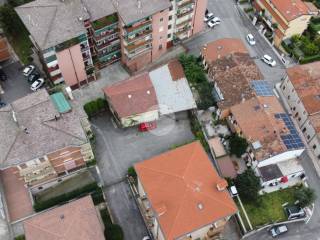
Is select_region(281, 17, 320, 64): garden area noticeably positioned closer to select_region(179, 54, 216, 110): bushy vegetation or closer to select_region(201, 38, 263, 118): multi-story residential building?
select_region(201, 38, 263, 118): multi-story residential building

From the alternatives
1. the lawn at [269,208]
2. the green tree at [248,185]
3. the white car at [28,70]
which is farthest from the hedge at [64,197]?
the white car at [28,70]

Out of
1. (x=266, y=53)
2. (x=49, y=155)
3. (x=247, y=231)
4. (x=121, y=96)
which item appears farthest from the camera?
(x=266, y=53)

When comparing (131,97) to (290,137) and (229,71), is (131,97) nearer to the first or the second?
(229,71)

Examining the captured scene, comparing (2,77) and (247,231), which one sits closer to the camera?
(247,231)

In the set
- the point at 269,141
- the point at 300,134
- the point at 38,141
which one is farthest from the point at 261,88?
the point at 38,141

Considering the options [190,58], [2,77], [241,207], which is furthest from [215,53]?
[2,77]

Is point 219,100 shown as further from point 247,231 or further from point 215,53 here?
point 247,231

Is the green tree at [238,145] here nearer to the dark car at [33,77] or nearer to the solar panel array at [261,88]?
the solar panel array at [261,88]
